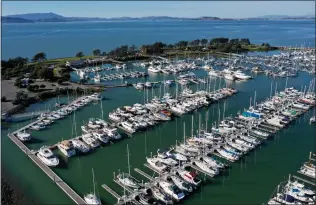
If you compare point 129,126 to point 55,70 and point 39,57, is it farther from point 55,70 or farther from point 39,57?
point 39,57

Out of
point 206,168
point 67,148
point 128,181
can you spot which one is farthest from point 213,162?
point 67,148

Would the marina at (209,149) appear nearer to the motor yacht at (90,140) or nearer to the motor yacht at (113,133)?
the motor yacht at (90,140)

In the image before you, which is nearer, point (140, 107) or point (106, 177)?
point (106, 177)

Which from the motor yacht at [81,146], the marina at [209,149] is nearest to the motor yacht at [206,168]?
the marina at [209,149]

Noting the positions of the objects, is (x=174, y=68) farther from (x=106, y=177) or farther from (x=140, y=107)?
(x=106, y=177)

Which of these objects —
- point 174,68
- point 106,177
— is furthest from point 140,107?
point 174,68

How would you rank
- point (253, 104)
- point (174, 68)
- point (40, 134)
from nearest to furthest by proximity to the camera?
point (40, 134) < point (253, 104) < point (174, 68)

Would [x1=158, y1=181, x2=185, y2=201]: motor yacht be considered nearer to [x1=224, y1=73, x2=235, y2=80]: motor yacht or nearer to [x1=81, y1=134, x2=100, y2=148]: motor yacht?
[x1=81, y1=134, x2=100, y2=148]: motor yacht

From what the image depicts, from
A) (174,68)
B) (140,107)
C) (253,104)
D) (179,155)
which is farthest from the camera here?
(174,68)
